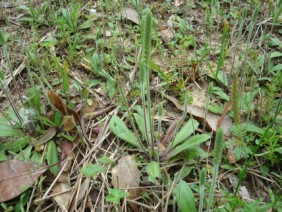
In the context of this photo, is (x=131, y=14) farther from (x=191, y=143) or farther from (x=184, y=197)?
(x=184, y=197)

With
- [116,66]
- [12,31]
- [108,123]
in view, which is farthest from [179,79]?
[12,31]

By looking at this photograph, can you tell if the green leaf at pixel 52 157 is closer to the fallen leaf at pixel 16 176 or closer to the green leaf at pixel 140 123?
the fallen leaf at pixel 16 176

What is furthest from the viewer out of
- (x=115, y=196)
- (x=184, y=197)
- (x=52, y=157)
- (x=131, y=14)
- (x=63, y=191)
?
(x=131, y=14)

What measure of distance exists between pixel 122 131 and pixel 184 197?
51 centimetres

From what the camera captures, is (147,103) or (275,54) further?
(275,54)

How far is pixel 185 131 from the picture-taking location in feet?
5.78

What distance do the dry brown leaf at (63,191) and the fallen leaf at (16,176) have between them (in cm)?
10

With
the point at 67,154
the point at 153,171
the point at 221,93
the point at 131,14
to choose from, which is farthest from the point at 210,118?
the point at 131,14

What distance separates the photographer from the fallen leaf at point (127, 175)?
61.7 inches

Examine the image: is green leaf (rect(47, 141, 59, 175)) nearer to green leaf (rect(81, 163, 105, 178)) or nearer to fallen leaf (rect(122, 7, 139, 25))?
green leaf (rect(81, 163, 105, 178))

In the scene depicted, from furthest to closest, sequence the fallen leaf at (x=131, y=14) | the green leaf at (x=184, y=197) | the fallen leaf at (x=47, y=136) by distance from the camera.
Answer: the fallen leaf at (x=131, y=14), the fallen leaf at (x=47, y=136), the green leaf at (x=184, y=197)

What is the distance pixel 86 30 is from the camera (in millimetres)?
2602

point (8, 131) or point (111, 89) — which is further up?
point (111, 89)

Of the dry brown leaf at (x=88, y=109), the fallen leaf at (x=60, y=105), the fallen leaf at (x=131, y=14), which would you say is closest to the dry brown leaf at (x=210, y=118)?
the dry brown leaf at (x=88, y=109)
